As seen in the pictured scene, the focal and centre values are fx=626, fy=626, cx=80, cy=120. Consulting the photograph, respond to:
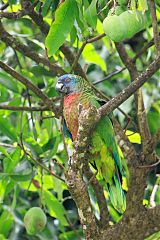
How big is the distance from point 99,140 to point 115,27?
652 mm

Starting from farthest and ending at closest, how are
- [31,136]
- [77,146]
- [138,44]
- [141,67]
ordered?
[138,44], [141,67], [31,136], [77,146]

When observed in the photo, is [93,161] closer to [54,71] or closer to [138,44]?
[54,71]

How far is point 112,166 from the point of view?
2080 millimetres

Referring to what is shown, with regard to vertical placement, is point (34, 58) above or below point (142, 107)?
above

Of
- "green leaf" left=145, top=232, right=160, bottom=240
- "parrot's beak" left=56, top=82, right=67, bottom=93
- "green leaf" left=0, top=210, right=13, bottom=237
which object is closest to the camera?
"green leaf" left=145, top=232, right=160, bottom=240

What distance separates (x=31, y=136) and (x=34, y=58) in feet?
1.29

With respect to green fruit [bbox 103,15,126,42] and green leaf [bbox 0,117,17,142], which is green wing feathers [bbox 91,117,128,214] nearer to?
green leaf [bbox 0,117,17,142]

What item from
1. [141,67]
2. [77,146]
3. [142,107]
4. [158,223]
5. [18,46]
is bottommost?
[158,223]

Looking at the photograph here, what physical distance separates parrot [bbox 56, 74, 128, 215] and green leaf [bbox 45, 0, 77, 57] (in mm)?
369

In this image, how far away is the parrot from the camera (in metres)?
2.02

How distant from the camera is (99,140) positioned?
2.05m

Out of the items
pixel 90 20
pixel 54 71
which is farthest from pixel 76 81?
pixel 90 20

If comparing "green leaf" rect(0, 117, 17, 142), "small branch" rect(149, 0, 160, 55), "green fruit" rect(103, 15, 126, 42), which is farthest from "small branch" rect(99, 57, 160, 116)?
"green leaf" rect(0, 117, 17, 142)

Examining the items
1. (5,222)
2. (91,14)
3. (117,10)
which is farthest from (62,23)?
(5,222)
